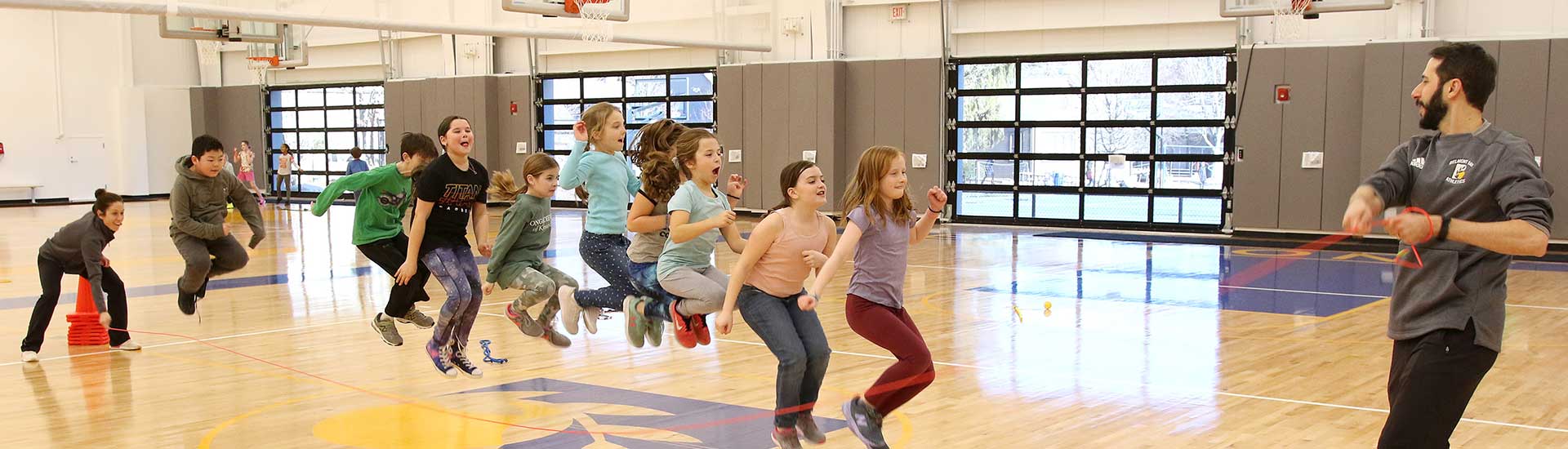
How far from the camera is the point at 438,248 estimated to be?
22.9ft

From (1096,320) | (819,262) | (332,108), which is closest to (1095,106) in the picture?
(1096,320)

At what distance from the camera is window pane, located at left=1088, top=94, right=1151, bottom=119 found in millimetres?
18656

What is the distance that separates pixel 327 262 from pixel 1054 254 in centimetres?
867

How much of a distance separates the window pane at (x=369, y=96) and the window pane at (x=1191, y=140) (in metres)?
17.0

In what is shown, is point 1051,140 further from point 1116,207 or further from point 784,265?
point 784,265

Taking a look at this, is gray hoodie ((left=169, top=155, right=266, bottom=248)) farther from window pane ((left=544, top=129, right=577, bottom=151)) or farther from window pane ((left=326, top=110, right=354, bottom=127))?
window pane ((left=326, top=110, right=354, bottom=127))

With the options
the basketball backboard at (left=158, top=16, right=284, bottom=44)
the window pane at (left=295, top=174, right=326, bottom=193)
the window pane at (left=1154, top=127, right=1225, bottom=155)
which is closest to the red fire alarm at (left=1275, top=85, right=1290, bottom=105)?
the window pane at (left=1154, top=127, right=1225, bottom=155)

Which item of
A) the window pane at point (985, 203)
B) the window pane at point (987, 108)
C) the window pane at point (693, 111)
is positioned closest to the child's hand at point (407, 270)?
the window pane at point (987, 108)

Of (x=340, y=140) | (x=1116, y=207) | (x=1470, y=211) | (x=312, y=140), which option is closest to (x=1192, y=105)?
(x=1116, y=207)

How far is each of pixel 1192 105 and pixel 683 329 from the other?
13.8 meters

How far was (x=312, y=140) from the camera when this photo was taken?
96.7ft

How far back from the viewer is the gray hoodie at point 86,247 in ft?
27.0

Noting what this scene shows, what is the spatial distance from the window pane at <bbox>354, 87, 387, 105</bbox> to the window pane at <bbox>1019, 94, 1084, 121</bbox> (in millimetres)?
14850

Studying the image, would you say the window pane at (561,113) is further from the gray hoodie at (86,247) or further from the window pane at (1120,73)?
the gray hoodie at (86,247)
